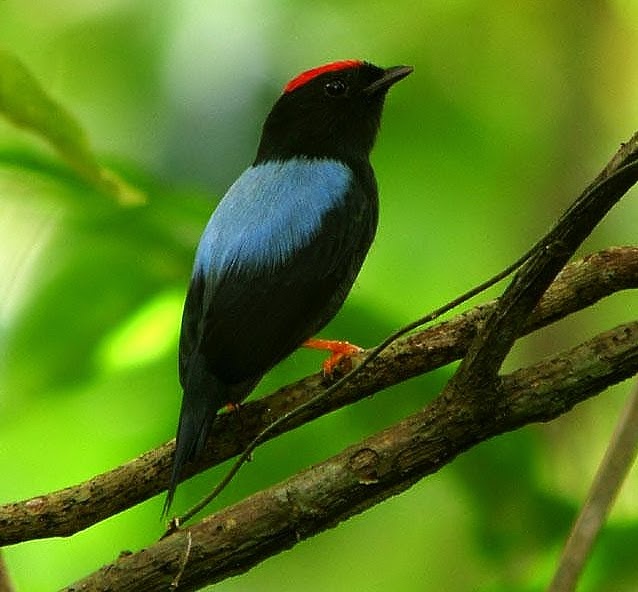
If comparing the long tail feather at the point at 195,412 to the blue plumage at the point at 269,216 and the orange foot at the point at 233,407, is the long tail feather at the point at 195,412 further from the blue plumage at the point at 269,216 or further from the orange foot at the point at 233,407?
the blue plumage at the point at 269,216

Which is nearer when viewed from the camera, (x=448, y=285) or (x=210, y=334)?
(x=210, y=334)

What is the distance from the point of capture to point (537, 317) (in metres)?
2.69

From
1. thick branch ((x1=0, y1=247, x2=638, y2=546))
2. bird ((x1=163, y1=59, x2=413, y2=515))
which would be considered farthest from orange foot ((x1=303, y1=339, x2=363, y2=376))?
thick branch ((x1=0, y1=247, x2=638, y2=546))

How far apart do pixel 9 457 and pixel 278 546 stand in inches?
81.5

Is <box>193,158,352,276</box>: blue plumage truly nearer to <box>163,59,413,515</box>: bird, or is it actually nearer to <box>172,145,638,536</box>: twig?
<box>163,59,413,515</box>: bird

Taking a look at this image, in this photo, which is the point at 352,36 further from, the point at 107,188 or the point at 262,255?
the point at 107,188

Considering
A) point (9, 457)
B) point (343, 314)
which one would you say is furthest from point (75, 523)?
point (9, 457)

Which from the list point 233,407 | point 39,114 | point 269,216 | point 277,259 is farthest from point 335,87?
point 39,114

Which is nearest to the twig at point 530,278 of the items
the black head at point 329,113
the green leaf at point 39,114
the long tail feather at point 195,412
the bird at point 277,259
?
the long tail feather at point 195,412

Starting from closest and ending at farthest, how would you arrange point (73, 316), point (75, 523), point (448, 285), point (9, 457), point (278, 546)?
point (278, 546) → point (75, 523) → point (73, 316) → point (9, 457) → point (448, 285)

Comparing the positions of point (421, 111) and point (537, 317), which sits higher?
point (421, 111)

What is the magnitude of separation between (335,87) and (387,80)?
0.17 meters

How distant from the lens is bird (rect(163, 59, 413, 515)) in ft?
9.84

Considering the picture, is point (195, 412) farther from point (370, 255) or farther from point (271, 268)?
point (370, 255)
